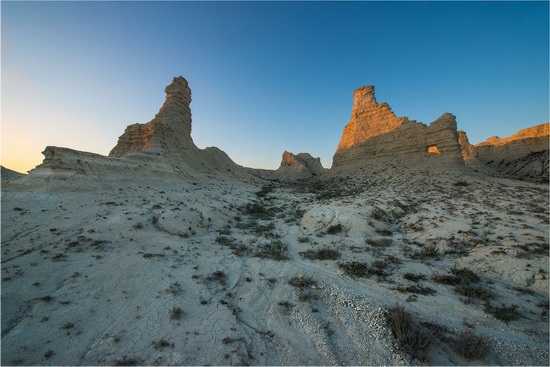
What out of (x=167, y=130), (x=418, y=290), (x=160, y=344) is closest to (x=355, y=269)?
(x=418, y=290)

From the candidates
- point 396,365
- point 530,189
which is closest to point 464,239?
point 396,365

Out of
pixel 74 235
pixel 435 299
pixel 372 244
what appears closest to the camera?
pixel 435 299

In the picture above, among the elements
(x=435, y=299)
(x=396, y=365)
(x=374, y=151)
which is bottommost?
(x=396, y=365)

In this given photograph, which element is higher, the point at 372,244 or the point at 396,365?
the point at 372,244

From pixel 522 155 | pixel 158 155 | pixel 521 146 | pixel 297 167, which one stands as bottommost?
pixel 158 155

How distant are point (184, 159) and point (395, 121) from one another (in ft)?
101

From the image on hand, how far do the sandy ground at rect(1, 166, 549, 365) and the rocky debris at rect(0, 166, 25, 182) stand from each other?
2731mm

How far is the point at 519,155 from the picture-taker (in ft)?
133

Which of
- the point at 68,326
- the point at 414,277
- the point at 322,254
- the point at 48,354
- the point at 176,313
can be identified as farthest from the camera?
the point at 322,254

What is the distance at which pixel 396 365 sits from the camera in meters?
4.50

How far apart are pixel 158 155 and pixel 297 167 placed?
107ft

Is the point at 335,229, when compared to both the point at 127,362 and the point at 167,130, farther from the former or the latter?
the point at 167,130

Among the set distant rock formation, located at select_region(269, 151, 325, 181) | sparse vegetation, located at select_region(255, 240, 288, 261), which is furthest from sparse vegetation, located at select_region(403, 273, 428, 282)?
distant rock formation, located at select_region(269, 151, 325, 181)

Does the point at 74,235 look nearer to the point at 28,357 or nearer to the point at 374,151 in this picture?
the point at 28,357
